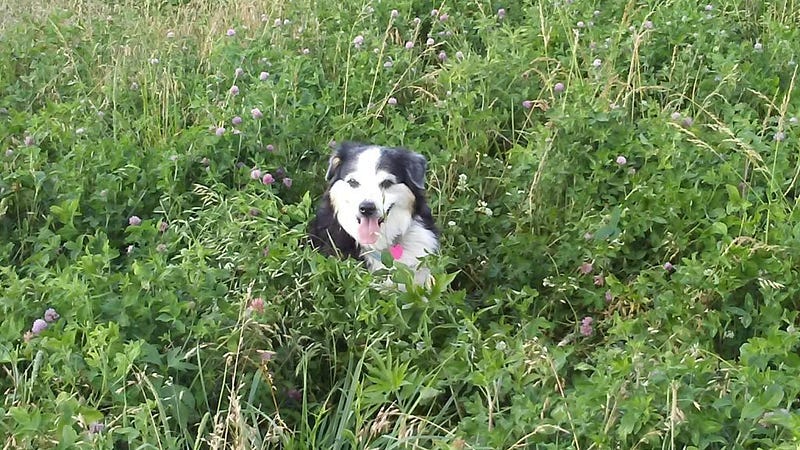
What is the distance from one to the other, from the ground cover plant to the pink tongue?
0.26 metres

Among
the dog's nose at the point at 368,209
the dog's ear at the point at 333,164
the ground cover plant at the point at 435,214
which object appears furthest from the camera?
the dog's ear at the point at 333,164

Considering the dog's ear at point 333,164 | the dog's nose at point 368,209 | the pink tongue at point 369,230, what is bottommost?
the pink tongue at point 369,230

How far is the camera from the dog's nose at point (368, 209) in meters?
3.43

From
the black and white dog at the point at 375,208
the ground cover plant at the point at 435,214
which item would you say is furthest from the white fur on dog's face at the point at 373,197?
the ground cover plant at the point at 435,214

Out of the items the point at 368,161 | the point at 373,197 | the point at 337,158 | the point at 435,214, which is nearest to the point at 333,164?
the point at 337,158

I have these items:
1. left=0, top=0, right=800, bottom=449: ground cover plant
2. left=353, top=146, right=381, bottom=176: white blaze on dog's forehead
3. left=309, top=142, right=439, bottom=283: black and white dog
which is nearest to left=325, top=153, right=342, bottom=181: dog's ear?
left=309, top=142, right=439, bottom=283: black and white dog

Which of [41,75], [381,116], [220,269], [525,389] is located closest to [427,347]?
[525,389]

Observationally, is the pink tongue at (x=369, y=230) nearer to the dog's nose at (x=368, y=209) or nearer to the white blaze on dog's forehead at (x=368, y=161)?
the dog's nose at (x=368, y=209)

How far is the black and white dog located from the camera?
11.4 feet

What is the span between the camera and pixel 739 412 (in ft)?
7.20

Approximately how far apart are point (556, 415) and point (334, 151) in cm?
186

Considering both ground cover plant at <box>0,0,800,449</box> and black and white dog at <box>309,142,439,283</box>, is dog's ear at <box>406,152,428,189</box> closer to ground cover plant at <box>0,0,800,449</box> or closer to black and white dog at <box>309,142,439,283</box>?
black and white dog at <box>309,142,439,283</box>

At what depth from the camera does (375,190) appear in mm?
3490

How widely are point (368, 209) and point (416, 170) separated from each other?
0.31 metres
